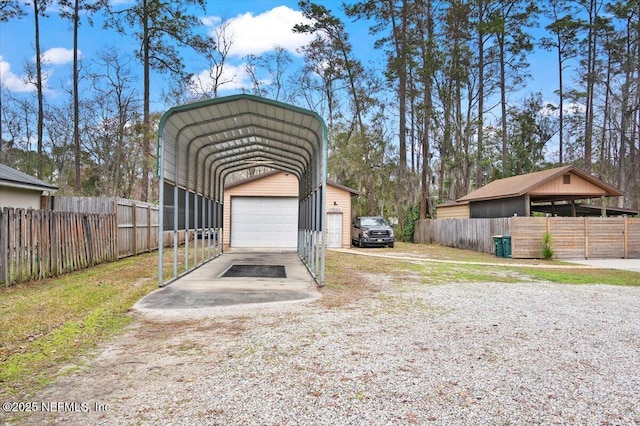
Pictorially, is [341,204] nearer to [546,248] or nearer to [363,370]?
[546,248]

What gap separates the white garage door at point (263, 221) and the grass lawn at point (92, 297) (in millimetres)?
7876

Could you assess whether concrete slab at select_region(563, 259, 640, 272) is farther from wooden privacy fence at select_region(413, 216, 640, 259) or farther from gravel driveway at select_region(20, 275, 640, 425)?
gravel driveway at select_region(20, 275, 640, 425)

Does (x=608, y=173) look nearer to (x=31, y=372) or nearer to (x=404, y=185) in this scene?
(x=404, y=185)

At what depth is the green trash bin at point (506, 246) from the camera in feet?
59.0

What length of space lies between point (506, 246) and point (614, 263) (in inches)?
142

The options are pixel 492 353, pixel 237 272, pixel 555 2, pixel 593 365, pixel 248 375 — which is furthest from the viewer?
pixel 555 2

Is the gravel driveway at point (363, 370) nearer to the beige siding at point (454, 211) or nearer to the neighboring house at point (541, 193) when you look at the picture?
the neighboring house at point (541, 193)

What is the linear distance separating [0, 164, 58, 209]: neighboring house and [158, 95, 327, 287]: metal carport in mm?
5099

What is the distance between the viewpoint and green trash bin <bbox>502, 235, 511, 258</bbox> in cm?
1797

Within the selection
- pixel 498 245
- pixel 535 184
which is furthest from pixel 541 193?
pixel 498 245

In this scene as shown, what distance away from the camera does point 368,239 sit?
76.1 feet

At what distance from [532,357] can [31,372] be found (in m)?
4.68

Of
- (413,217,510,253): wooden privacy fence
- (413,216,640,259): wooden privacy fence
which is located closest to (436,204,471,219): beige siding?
(413,217,510,253): wooden privacy fence

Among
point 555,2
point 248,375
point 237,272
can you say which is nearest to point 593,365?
point 248,375
